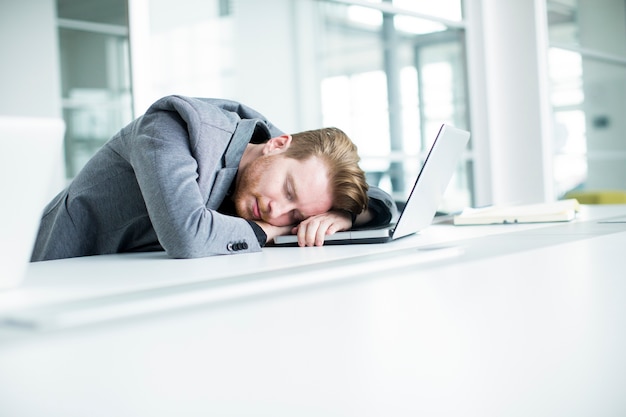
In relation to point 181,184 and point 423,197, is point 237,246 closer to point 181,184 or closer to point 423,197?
point 181,184

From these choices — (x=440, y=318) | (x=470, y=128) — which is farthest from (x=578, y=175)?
(x=440, y=318)

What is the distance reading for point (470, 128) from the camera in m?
4.16

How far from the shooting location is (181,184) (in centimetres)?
115

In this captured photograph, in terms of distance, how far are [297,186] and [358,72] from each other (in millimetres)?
2382

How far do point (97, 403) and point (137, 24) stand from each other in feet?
7.39

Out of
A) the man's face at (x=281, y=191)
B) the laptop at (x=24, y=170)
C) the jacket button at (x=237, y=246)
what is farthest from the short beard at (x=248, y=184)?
the laptop at (x=24, y=170)

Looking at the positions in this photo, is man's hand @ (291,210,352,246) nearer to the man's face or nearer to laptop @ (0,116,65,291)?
the man's face

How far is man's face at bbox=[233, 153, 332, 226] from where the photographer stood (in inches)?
53.7

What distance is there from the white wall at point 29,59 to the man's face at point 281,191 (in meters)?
1.37

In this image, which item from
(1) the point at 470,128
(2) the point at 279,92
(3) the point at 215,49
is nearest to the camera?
(3) the point at 215,49

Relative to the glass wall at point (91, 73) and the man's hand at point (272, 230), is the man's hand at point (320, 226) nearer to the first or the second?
the man's hand at point (272, 230)

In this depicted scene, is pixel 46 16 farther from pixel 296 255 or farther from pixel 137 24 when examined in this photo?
pixel 296 255

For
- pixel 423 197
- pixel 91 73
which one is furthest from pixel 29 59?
pixel 423 197

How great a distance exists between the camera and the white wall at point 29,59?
2.39 meters
